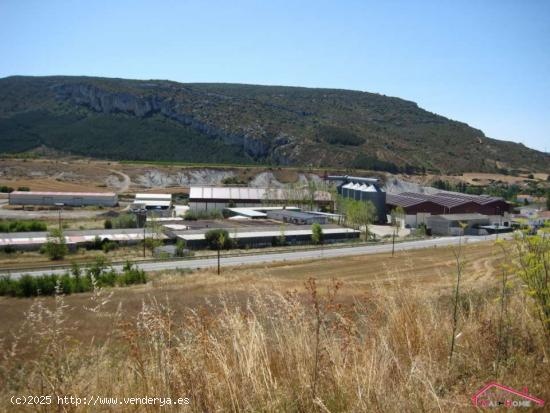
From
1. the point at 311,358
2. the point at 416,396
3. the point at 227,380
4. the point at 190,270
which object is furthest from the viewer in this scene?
the point at 190,270

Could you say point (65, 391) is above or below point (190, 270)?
above

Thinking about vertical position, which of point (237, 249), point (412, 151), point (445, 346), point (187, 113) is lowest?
point (237, 249)

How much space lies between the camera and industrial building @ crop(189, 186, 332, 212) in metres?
68.4

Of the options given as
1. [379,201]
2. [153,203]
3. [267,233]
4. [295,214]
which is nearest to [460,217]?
[379,201]

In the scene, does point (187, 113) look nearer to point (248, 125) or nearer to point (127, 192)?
point (248, 125)

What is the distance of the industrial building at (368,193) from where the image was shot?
64.6m

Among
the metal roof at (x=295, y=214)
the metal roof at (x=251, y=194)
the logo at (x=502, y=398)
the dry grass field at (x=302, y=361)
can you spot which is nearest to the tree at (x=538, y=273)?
the dry grass field at (x=302, y=361)

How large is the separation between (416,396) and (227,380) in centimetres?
130

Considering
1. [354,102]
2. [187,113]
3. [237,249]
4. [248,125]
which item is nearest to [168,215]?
[237,249]

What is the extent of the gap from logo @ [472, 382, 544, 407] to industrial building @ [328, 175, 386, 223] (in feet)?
199

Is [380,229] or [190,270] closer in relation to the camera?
[190,270]

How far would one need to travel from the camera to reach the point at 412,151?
134 m

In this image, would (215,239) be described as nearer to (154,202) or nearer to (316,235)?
(316,235)

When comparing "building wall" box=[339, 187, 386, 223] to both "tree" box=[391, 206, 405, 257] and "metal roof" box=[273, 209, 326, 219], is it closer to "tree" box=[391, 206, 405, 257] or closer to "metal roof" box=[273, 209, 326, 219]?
"tree" box=[391, 206, 405, 257]
